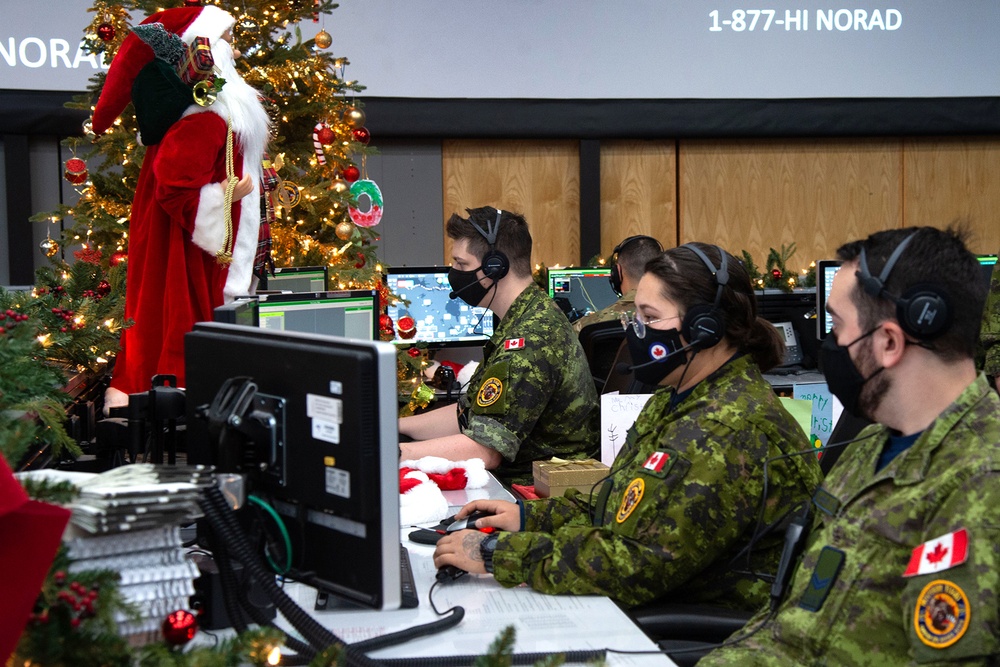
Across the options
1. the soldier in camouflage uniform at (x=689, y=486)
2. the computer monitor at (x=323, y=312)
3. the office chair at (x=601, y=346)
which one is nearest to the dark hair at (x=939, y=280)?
the soldier in camouflage uniform at (x=689, y=486)

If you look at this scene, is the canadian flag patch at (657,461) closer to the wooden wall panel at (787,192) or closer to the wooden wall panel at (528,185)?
the wooden wall panel at (528,185)

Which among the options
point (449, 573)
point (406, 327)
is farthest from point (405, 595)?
point (406, 327)

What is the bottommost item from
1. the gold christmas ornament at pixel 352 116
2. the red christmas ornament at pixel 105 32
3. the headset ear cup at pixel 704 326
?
the headset ear cup at pixel 704 326

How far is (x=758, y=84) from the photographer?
6852 mm

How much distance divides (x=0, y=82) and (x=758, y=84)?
15.8 feet

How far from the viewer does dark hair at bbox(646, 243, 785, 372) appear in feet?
6.44

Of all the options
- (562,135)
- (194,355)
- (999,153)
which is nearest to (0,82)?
(562,135)

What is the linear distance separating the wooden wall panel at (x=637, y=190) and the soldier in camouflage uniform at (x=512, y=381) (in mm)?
4054

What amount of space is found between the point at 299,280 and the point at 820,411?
180 cm

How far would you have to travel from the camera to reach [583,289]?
540cm

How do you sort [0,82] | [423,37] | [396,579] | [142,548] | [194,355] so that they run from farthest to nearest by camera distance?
[423,37] → [0,82] → [194,355] → [396,579] → [142,548]

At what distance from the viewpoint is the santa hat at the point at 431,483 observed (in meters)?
2.16

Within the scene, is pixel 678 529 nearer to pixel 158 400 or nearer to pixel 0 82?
pixel 158 400

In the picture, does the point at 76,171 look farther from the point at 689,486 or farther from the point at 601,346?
the point at 689,486
